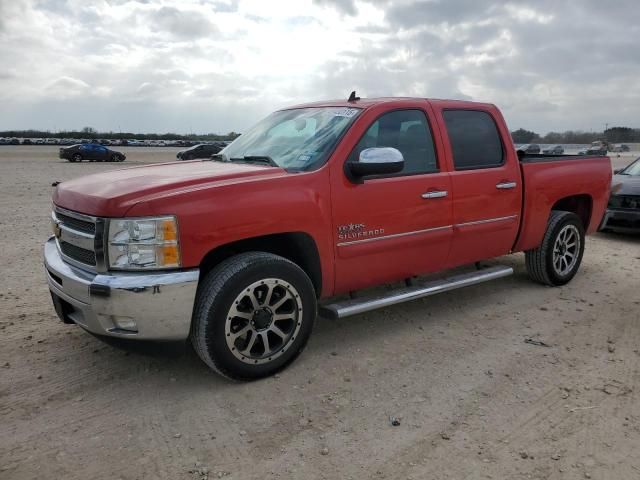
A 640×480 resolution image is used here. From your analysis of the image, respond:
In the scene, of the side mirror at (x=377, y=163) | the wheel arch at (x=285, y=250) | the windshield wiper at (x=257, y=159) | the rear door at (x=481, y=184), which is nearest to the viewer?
the wheel arch at (x=285, y=250)

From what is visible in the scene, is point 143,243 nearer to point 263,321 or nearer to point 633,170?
point 263,321

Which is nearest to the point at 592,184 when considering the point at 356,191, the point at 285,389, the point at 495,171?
the point at 495,171

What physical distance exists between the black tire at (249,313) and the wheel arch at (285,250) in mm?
112

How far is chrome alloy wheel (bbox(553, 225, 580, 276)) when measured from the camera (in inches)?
225

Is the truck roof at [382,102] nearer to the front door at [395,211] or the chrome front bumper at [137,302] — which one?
the front door at [395,211]

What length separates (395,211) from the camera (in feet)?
13.5

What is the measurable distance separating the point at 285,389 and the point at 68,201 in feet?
6.20

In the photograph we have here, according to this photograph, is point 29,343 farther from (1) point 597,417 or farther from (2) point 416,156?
(1) point 597,417

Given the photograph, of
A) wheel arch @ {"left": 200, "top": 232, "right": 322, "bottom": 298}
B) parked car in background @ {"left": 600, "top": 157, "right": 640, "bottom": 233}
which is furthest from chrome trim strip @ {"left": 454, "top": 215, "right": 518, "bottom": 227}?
parked car in background @ {"left": 600, "top": 157, "right": 640, "bottom": 233}

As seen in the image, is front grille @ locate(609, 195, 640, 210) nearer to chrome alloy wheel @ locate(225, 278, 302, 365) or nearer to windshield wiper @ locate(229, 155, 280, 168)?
windshield wiper @ locate(229, 155, 280, 168)

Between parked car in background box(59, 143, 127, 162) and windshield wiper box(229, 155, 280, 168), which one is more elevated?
windshield wiper box(229, 155, 280, 168)

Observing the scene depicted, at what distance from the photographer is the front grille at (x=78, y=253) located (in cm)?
329

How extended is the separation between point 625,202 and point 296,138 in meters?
6.72

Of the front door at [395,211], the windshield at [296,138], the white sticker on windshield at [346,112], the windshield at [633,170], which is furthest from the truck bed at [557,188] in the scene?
the windshield at [633,170]
